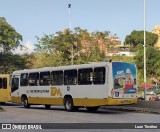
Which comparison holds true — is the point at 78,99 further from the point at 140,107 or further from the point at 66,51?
the point at 66,51

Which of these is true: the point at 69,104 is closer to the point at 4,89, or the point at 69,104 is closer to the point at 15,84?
the point at 15,84

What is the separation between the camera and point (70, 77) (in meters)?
26.1

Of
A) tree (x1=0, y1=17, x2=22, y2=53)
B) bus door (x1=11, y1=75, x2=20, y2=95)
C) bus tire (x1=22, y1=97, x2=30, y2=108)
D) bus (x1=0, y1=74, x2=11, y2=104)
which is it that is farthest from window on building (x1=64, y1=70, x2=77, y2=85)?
tree (x1=0, y1=17, x2=22, y2=53)

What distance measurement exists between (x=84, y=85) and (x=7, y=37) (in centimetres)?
4887

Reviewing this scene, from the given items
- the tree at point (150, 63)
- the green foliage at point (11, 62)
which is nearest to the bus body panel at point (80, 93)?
the green foliage at point (11, 62)

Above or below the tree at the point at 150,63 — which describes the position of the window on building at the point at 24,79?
below

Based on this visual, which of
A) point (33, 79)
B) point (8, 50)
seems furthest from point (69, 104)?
point (8, 50)

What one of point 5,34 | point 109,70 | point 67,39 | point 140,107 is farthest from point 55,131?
point 5,34

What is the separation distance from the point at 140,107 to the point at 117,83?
3872 mm

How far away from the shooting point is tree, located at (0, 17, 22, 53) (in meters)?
71.2

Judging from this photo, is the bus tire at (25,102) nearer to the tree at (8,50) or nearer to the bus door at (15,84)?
the bus door at (15,84)

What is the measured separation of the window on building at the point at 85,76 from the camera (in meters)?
24.4

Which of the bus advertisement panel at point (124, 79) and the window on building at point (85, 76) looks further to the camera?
the window on building at point (85, 76)

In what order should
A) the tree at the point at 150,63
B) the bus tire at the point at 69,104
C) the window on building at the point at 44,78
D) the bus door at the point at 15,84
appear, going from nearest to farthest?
the bus tire at the point at 69,104 < the window on building at the point at 44,78 < the bus door at the point at 15,84 < the tree at the point at 150,63
